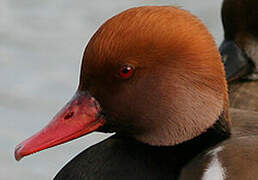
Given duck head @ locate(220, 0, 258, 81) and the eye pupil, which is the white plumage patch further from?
duck head @ locate(220, 0, 258, 81)

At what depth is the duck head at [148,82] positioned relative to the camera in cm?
278

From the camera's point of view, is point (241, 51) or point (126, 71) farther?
point (241, 51)

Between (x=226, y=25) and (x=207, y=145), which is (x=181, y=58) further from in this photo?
(x=226, y=25)

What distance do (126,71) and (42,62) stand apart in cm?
339

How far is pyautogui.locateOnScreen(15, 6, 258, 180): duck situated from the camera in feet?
9.13

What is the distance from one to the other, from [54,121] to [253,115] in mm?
853

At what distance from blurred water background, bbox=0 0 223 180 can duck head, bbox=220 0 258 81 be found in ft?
3.61

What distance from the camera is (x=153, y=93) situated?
2857 millimetres

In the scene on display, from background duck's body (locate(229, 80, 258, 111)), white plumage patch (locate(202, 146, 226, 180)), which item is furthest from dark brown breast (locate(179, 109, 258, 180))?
background duck's body (locate(229, 80, 258, 111))

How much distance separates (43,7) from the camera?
7.08m

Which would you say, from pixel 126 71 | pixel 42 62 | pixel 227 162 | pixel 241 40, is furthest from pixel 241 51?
pixel 126 71

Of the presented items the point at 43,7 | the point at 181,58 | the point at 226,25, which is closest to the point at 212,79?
the point at 181,58

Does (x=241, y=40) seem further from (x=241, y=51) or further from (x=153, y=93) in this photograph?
(x=153, y=93)

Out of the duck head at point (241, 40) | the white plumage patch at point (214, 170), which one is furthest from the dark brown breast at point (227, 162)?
the duck head at point (241, 40)
